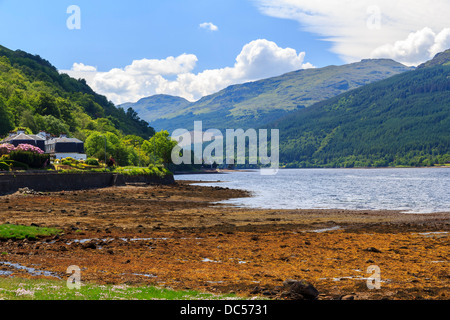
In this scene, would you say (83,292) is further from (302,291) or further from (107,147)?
(107,147)

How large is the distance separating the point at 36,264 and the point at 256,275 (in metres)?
9.82

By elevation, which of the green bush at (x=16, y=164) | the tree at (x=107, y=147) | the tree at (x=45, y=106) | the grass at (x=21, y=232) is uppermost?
the tree at (x=45, y=106)

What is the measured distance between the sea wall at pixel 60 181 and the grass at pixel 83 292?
51.3m

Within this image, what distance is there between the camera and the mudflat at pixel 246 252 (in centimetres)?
1903

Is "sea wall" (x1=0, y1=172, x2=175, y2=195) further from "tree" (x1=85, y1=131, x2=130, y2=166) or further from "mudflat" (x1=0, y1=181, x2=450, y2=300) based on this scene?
"tree" (x1=85, y1=131, x2=130, y2=166)

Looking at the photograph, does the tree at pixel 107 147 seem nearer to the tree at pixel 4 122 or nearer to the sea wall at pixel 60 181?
Answer: the tree at pixel 4 122

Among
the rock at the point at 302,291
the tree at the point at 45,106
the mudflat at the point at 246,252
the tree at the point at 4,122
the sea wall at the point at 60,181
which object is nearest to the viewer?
the rock at the point at 302,291

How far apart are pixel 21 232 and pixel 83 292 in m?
15.5

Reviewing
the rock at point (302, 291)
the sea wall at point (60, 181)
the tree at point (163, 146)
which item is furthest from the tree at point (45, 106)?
the rock at point (302, 291)

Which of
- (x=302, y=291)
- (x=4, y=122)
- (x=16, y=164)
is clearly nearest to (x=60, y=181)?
(x=16, y=164)

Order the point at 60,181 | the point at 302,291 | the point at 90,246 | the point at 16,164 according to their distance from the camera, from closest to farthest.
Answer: the point at 302,291, the point at 90,246, the point at 60,181, the point at 16,164

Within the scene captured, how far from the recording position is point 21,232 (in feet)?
94.9
